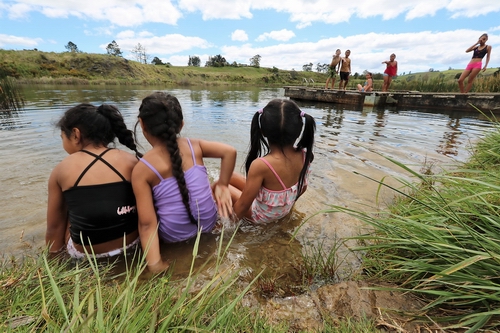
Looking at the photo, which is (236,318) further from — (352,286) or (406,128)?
(406,128)

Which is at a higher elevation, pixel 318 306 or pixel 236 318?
pixel 236 318

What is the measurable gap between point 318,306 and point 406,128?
7.36 metres

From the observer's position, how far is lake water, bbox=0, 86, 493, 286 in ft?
7.46

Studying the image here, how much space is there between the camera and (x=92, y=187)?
176 centimetres

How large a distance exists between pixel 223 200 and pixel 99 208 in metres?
0.98

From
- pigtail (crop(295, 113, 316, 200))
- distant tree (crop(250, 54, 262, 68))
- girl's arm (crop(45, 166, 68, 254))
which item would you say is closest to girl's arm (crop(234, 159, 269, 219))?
pigtail (crop(295, 113, 316, 200))

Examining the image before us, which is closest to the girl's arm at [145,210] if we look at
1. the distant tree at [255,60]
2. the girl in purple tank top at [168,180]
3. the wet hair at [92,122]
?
the girl in purple tank top at [168,180]

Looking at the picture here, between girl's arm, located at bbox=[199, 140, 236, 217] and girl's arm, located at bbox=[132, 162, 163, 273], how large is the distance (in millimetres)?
569

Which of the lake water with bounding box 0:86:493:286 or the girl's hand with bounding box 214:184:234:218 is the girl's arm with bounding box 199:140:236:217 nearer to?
the girl's hand with bounding box 214:184:234:218

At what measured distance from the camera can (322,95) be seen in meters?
13.4

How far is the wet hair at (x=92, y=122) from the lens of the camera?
1.84 meters

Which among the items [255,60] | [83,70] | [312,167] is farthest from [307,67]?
[312,167]

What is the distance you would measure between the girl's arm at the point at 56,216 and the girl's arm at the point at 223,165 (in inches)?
43.6

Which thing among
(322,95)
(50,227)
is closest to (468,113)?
(322,95)
